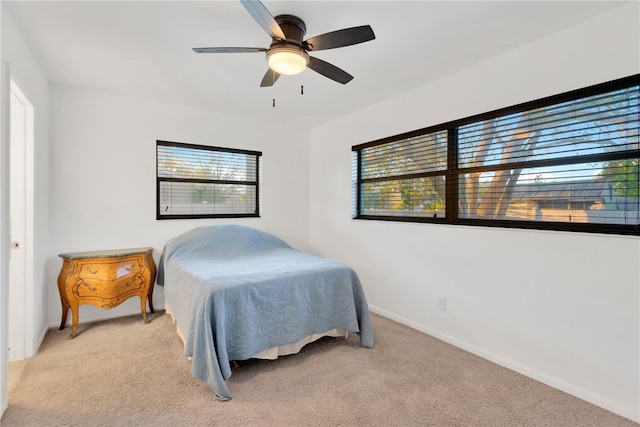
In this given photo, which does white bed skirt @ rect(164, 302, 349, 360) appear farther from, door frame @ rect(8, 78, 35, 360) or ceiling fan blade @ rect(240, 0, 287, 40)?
ceiling fan blade @ rect(240, 0, 287, 40)

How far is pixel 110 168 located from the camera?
332 centimetres

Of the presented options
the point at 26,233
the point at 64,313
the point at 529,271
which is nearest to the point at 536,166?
the point at 529,271

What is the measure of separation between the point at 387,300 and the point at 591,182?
6.73 ft

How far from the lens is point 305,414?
1.82m

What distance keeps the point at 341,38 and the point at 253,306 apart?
1.81 meters

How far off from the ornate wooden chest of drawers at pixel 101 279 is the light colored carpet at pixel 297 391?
0.35 m

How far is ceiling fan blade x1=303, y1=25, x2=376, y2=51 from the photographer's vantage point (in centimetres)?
170

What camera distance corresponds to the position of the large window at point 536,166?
1.92 metres

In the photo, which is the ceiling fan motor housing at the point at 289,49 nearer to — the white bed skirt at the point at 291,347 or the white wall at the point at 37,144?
the white wall at the point at 37,144

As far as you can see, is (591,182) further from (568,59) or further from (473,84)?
(473,84)

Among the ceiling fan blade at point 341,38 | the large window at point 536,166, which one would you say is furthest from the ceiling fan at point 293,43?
the large window at point 536,166

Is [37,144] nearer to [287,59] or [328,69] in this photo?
[287,59]

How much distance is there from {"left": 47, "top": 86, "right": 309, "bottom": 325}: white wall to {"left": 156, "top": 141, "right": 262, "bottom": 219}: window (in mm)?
93

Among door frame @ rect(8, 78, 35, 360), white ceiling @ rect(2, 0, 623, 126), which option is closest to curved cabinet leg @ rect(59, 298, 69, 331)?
door frame @ rect(8, 78, 35, 360)
